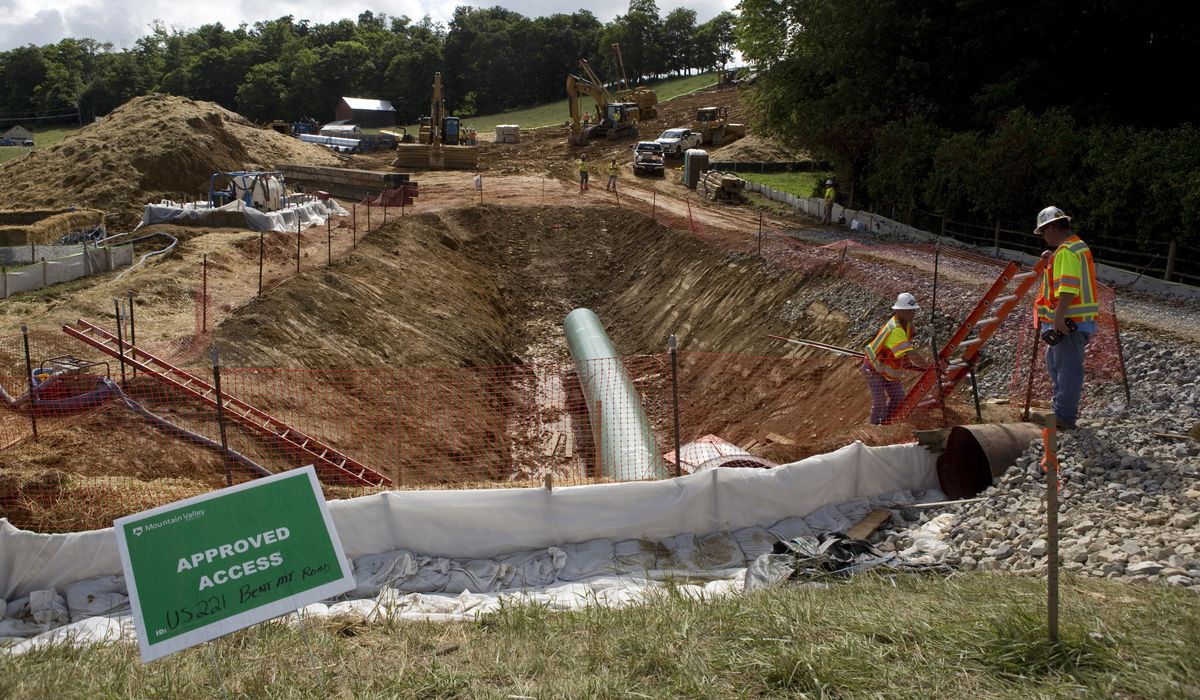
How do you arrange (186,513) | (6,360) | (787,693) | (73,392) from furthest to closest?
(6,360)
(73,392)
(186,513)
(787,693)

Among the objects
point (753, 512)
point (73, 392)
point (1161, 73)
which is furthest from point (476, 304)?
point (1161, 73)

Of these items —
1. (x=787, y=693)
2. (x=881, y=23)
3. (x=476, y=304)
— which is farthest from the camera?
(x=881, y=23)

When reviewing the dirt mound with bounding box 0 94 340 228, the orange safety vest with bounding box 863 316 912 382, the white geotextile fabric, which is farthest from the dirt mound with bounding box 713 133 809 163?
the white geotextile fabric

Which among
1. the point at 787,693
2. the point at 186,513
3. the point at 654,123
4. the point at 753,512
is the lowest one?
the point at 753,512

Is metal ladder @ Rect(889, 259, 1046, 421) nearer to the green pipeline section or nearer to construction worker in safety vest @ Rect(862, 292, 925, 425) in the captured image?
construction worker in safety vest @ Rect(862, 292, 925, 425)

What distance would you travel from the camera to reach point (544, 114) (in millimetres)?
85438

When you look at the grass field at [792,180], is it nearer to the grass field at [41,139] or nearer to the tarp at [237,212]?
the tarp at [237,212]

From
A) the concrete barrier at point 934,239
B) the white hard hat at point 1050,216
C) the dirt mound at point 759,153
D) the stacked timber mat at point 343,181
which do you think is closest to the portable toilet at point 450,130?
the stacked timber mat at point 343,181

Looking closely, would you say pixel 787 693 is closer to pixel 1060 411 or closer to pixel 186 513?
pixel 186 513

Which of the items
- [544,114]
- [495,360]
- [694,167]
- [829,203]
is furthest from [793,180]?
[544,114]

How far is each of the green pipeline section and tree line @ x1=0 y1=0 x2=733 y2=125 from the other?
78658 mm

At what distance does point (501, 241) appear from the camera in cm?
3061

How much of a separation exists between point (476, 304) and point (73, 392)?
13.2 m

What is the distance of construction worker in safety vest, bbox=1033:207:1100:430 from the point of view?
9117 mm
